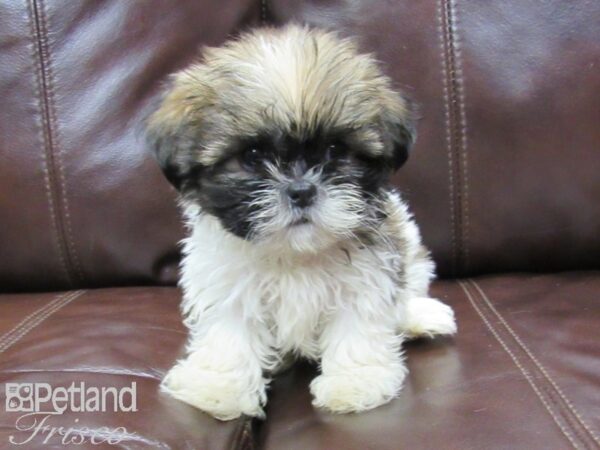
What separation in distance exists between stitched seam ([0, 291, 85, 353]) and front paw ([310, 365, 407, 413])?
65cm

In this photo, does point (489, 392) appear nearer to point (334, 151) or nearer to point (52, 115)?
point (334, 151)

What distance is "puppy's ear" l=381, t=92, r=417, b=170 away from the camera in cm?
144

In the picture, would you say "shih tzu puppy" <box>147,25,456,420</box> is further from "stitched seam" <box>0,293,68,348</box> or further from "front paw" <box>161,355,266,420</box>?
"stitched seam" <box>0,293,68,348</box>

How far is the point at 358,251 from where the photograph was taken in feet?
4.81

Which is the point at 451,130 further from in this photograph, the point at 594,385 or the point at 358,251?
the point at 594,385

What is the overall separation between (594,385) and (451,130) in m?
0.81

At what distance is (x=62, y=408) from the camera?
1257 mm

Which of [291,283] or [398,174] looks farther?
[398,174]

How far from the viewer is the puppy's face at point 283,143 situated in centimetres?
130

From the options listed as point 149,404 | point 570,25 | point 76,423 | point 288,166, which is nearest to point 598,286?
point 570,25

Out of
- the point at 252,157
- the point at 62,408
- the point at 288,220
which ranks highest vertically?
the point at 252,157

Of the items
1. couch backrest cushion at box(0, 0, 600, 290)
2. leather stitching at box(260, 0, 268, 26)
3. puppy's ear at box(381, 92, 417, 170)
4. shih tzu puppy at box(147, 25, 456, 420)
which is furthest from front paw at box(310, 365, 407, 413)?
leather stitching at box(260, 0, 268, 26)

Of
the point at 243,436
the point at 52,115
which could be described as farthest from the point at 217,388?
the point at 52,115

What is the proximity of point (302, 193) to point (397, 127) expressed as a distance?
291 mm
